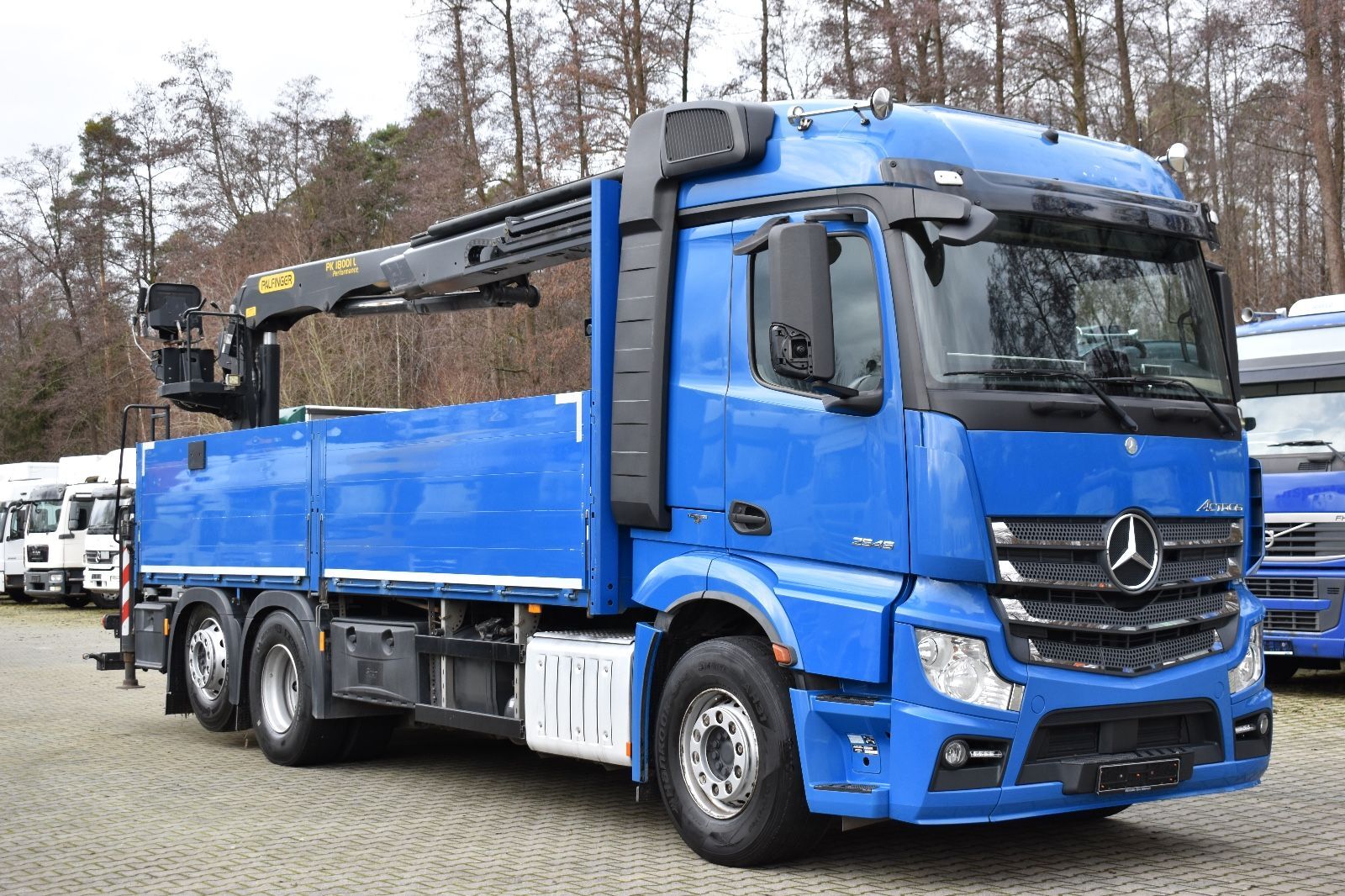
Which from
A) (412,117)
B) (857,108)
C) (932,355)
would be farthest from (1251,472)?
(412,117)

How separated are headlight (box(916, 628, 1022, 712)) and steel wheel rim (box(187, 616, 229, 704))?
6.78 m

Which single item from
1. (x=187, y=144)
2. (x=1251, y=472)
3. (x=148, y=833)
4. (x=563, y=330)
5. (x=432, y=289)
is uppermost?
(x=187, y=144)

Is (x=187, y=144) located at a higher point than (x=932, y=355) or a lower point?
higher

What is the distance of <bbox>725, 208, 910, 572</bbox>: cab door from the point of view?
6.39 m

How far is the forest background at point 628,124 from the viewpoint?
881 inches

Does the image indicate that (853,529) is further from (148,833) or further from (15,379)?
(15,379)

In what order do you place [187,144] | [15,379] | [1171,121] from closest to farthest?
[1171,121], [187,144], [15,379]

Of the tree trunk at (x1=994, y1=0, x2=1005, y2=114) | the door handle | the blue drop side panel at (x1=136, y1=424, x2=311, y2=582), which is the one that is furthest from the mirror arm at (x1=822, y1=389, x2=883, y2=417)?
the tree trunk at (x1=994, y1=0, x2=1005, y2=114)

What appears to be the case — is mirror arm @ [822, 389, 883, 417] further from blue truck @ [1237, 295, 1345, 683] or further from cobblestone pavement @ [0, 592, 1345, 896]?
blue truck @ [1237, 295, 1345, 683]

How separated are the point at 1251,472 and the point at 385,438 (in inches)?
199

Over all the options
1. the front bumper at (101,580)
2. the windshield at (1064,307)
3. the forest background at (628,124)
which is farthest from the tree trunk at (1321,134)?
the front bumper at (101,580)

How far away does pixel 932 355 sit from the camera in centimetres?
628

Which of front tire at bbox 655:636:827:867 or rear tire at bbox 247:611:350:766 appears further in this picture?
rear tire at bbox 247:611:350:766

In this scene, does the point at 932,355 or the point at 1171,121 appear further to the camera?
the point at 1171,121
